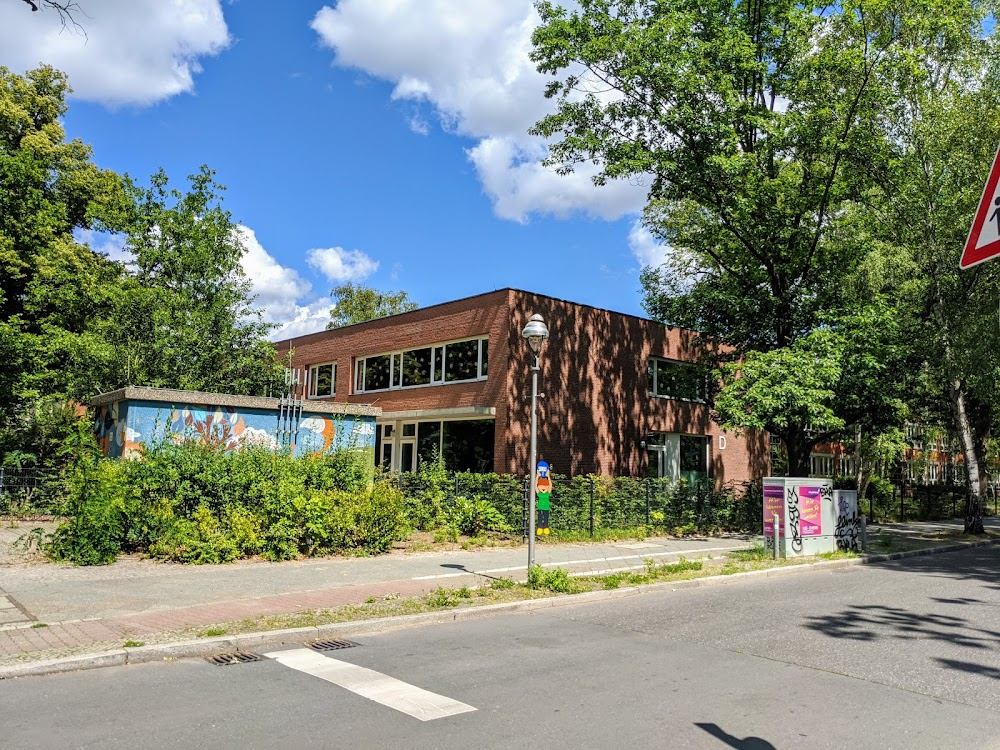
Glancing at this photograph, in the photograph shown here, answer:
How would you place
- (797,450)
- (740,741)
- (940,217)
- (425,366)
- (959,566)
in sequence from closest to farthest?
(740,741), (959,566), (940,217), (797,450), (425,366)

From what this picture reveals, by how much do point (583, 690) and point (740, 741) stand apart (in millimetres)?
1485

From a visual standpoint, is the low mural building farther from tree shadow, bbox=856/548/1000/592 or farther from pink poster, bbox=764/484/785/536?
tree shadow, bbox=856/548/1000/592

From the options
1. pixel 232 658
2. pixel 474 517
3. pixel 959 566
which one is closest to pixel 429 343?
pixel 474 517

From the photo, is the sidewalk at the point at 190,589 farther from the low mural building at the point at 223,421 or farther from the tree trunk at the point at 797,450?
the tree trunk at the point at 797,450

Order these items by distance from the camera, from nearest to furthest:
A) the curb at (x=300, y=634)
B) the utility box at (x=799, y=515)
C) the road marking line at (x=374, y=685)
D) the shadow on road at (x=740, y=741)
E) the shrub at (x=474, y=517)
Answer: the shadow on road at (x=740, y=741)
the road marking line at (x=374, y=685)
the curb at (x=300, y=634)
the utility box at (x=799, y=515)
the shrub at (x=474, y=517)

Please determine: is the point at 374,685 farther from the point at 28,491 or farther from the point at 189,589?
the point at 28,491

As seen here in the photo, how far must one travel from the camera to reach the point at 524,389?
22891mm

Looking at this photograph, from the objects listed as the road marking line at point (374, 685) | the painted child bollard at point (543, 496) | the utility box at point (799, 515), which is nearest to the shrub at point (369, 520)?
the painted child bollard at point (543, 496)

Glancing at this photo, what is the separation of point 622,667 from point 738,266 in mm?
18083

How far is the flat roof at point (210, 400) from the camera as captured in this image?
1692 cm

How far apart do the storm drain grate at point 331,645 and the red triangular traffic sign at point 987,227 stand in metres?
6.38

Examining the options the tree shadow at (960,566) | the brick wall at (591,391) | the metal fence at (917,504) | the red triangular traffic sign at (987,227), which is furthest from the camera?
the metal fence at (917,504)

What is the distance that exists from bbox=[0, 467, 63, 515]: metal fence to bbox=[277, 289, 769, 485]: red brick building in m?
10.2

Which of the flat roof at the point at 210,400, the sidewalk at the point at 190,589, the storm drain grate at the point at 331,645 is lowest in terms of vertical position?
the storm drain grate at the point at 331,645
